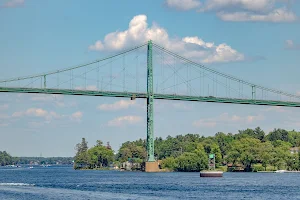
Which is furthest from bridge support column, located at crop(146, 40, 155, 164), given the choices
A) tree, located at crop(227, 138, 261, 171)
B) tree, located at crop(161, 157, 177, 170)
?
tree, located at crop(161, 157, 177, 170)

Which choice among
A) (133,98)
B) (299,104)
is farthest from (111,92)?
(299,104)

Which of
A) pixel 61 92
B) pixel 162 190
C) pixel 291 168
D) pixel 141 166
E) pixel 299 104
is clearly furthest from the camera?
pixel 141 166

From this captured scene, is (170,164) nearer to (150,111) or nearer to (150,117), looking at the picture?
(150,111)

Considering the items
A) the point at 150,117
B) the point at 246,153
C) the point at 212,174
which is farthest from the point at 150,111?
the point at 246,153

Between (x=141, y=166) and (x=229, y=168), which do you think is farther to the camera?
(x=141, y=166)

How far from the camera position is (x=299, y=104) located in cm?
13125

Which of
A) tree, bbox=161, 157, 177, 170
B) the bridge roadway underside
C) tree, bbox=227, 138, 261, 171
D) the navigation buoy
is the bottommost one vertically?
the navigation buoy

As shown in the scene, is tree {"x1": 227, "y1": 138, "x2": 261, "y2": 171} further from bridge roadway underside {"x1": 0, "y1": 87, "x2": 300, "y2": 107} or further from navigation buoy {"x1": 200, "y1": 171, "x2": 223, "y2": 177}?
navigation buoy {"x1": 200, "y1": 171, "x2": 223, "y2": 177}

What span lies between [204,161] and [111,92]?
118 ft

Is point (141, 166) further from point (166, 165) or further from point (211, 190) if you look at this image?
point (211, 190)

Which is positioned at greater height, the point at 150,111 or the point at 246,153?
the point at 150,111

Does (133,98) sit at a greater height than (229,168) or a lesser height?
greater

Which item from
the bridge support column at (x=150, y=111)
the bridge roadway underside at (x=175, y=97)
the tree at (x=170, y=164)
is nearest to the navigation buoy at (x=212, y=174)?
the bridge support column at (x=150, y=111)

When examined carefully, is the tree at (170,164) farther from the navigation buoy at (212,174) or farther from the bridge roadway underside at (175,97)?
the navigation buoy at (212,174)
